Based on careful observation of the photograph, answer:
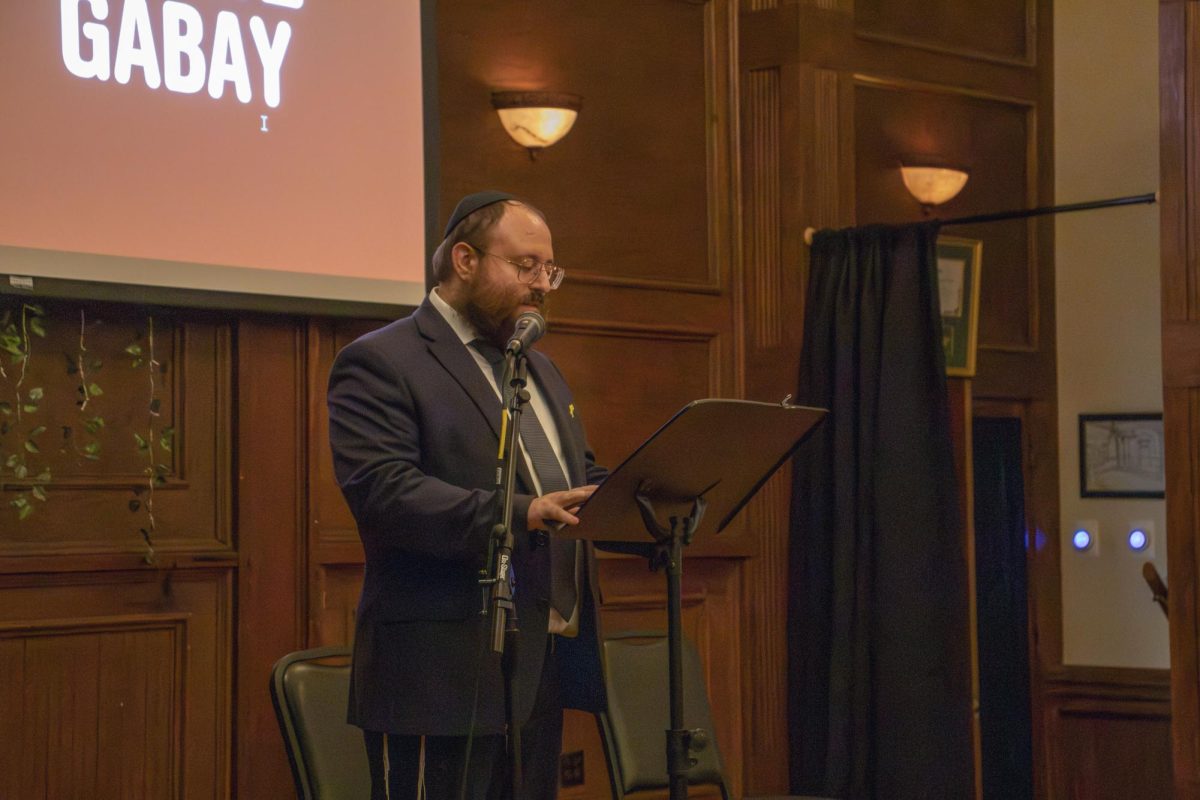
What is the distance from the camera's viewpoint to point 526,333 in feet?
7.79

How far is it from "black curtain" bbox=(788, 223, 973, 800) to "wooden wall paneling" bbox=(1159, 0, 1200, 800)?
2.08 ft

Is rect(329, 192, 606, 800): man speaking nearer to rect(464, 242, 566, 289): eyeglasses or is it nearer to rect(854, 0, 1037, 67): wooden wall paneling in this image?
rect(464, 242, 566, 289): eyeglasses

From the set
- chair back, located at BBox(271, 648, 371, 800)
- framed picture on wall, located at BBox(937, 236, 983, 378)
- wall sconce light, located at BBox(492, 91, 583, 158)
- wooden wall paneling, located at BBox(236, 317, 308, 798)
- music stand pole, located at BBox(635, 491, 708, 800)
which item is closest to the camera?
music stand pole, located at BBox(635, 491, 708, 800)

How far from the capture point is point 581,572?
2.71m

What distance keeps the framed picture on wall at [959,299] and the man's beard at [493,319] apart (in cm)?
257

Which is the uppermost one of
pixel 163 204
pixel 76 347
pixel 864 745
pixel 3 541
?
pixel 163 204

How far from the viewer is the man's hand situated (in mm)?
2344

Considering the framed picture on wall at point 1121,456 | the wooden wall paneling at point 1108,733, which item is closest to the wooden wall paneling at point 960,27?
the framed picture on wall at point 1121,456

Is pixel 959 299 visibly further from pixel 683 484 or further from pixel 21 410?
pixel 21 410

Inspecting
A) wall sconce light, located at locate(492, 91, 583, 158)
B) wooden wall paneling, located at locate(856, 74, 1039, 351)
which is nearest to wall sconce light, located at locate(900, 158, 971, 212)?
wooden wall paneling, located at locate(856, 74, 1039, 351)

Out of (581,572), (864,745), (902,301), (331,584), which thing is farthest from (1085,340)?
(581,572)

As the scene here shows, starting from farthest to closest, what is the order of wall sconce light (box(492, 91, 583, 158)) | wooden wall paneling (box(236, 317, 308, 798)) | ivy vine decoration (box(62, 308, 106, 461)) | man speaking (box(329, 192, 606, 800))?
wall sconce light (box(492, 91, 583, 158))
wooden wall paneling (box(236, 317, 308, 798))
ivy vine decoration (box(62, 308, 106, 461))
man speaking (box(329, 192, 606, 800))

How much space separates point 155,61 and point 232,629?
1.48 meters

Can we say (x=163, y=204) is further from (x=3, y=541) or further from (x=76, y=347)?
(x=3, y=541)
